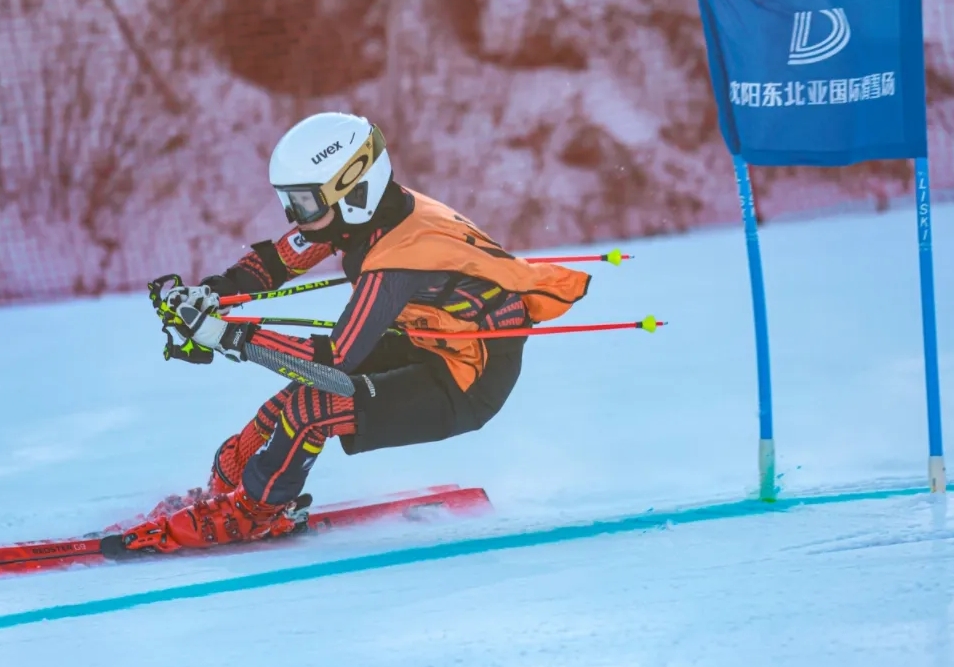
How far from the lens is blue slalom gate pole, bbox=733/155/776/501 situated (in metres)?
3.65

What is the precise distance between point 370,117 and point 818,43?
16.0ft

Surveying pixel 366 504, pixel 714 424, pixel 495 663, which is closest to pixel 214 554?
pixel 366 504

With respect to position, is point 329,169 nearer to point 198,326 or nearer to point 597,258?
point 198,326

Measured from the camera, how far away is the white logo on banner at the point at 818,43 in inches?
134

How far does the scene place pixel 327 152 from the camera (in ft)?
11.2

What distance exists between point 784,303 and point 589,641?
385cm

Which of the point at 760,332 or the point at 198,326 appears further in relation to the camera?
the point at 760,332

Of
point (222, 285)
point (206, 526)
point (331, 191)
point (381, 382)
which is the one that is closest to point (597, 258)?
point (381, 382)

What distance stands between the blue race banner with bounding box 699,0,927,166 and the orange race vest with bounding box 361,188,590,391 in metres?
0.67

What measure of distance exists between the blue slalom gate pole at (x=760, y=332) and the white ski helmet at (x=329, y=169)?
1.06 m

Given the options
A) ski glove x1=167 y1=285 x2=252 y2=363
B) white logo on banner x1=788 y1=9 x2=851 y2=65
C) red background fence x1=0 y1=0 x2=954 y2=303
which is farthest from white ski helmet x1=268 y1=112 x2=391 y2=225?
red background fence x1=0 y1=0 x2=954 y2=303

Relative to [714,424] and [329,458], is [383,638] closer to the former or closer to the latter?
[329,458]

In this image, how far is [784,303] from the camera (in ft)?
20.7

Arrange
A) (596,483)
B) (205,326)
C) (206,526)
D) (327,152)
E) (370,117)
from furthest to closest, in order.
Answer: (370,117) → (596,483) → (206,526) → (327,152) → (205,326)
